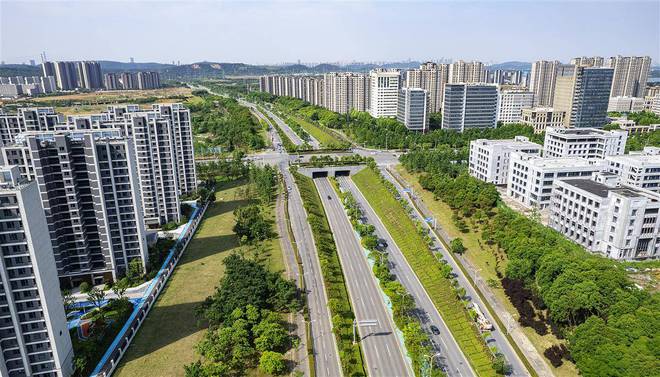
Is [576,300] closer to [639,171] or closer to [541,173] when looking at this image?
[541,173]

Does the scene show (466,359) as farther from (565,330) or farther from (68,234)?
(68,234)

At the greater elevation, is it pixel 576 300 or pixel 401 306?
pixel 576 300

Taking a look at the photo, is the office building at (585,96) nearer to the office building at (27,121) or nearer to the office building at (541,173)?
the office building at (541,173)

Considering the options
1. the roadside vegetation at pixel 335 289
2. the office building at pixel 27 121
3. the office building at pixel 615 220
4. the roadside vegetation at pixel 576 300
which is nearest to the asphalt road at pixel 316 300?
the roadside vegetation at pixel 335 289

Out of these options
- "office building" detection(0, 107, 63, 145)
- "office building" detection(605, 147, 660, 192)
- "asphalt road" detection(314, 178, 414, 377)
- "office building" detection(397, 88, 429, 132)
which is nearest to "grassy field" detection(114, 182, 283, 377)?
"asphalt road" detection(314, 178, 414, 377)

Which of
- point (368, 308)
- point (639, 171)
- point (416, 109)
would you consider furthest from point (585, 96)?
point (368, 308)

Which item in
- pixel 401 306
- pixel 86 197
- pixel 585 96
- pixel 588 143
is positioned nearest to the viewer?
pixel 401 306

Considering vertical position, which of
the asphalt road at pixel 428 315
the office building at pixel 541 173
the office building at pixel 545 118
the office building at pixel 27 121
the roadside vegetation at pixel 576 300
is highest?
the office building at pixel 27 121
